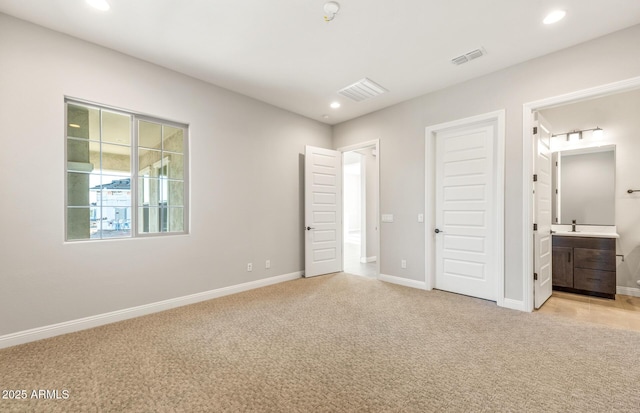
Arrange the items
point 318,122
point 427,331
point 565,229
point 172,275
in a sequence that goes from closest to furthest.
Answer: point 427,331, point 172,275, point 565,229, point 318,122

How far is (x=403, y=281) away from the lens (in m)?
4.26

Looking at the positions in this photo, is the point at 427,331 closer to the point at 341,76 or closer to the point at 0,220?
the point at 341,76

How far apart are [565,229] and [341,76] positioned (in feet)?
14.1

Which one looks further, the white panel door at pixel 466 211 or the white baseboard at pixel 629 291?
the white baseboard at pixel 629 291

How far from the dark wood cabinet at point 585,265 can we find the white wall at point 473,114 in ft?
4.52

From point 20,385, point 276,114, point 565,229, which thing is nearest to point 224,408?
point 20,385

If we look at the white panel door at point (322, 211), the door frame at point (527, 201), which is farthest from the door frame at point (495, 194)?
the white panel door at point (322, 211)

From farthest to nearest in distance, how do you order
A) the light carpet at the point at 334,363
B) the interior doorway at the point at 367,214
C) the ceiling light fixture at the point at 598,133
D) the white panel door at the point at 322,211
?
the interior doorway at the point at 367,214 → the white panel door at the point at 322,211 → the ceiling light fixture at the point at 598,133 → the light carpet at the point at 334,363

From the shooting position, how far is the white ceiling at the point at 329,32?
7.53ft

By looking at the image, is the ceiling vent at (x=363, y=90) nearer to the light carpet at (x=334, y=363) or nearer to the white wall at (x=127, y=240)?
the white wall at (x=127, y=240)

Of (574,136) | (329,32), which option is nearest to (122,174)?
(329,32)

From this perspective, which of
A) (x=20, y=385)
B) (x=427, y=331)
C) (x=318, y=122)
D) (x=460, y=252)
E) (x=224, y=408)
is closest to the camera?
(x=224, y=408)

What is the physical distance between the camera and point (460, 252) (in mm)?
3756

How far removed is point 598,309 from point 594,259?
2.56 feet
